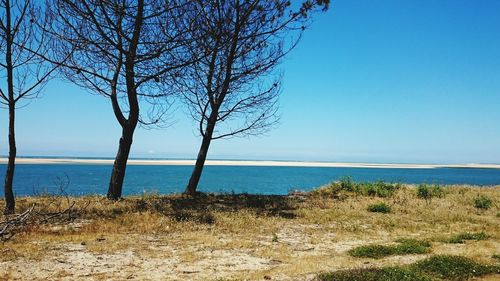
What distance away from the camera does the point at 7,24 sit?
43.3 ft

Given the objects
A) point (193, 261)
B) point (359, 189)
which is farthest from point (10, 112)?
point (359, 189)

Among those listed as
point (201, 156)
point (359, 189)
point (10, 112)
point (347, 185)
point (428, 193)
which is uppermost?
point (10, 112)

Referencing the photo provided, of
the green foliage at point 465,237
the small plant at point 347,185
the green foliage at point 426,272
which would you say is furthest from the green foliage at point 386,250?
the small plant at point 347,185

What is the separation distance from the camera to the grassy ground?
28.2 feet

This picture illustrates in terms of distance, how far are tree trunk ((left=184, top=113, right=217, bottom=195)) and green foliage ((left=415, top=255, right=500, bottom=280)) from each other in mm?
12372

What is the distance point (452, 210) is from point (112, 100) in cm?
1482

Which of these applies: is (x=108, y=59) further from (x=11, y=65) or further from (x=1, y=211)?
(x=1, y=211)

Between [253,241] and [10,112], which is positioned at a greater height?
[10,112]

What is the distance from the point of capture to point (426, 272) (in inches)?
336

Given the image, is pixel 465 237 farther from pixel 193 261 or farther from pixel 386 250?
pixel 193 261

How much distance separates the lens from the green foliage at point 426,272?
25.7 ft

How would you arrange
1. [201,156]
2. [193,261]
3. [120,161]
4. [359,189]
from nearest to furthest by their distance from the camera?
1. [193,261]
2. [120,161]
3. [201,156]
4. [359,189]

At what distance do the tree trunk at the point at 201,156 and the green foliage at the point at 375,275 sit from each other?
12.4m

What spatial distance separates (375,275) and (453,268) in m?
1.93
